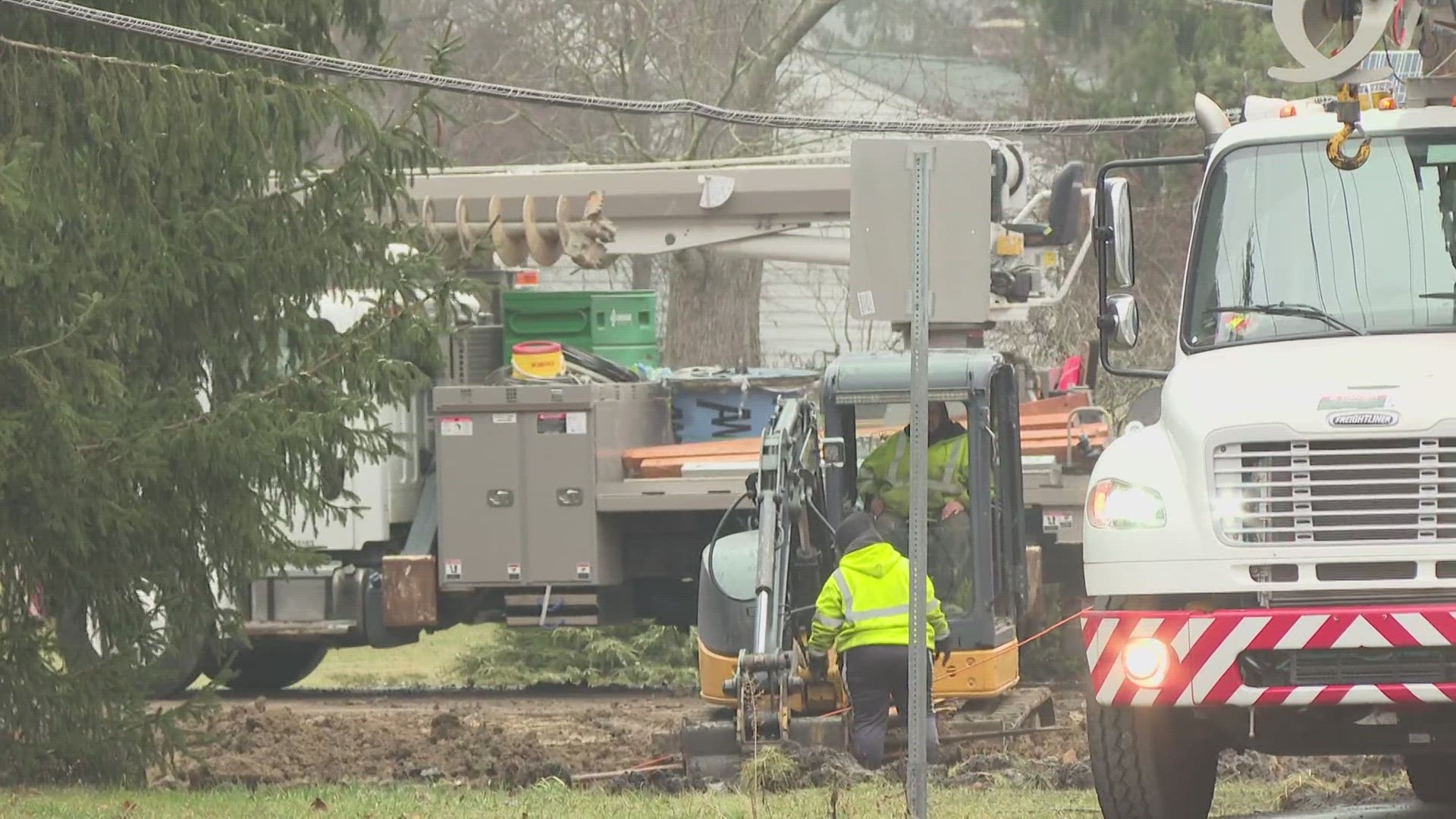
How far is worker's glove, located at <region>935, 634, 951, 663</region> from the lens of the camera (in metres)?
12.9

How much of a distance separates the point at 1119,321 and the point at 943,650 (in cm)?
445

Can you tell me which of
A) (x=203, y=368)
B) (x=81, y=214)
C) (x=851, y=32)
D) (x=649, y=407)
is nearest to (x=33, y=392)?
(x=81, y=214)

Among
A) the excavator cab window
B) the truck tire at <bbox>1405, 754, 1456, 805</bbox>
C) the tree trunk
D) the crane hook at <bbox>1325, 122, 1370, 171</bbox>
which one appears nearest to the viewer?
the crane hook at <bbox>1325, 122, 1370, 171</bbox>

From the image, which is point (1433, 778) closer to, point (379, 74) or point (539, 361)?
point (379, 74)

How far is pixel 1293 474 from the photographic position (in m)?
7.55

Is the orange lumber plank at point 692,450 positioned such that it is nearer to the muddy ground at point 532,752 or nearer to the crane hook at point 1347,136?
the muddy ground at point 532,752

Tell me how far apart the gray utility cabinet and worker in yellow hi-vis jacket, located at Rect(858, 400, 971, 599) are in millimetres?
3741

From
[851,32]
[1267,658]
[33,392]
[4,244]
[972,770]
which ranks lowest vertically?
[972,770]

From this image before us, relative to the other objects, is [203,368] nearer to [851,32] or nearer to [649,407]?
[649,407]

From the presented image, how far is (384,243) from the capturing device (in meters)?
12.8

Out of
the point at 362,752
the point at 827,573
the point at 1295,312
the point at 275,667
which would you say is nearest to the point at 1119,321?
the point at 1295,312

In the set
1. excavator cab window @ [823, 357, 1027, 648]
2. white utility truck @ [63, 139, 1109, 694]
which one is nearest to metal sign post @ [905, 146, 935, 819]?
excavator cab window @ [823, 357, 1027, 648]

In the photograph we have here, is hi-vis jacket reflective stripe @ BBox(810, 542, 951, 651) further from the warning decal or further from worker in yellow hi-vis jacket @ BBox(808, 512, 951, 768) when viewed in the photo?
the warning decal

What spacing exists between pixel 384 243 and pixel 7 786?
358 centimetres
